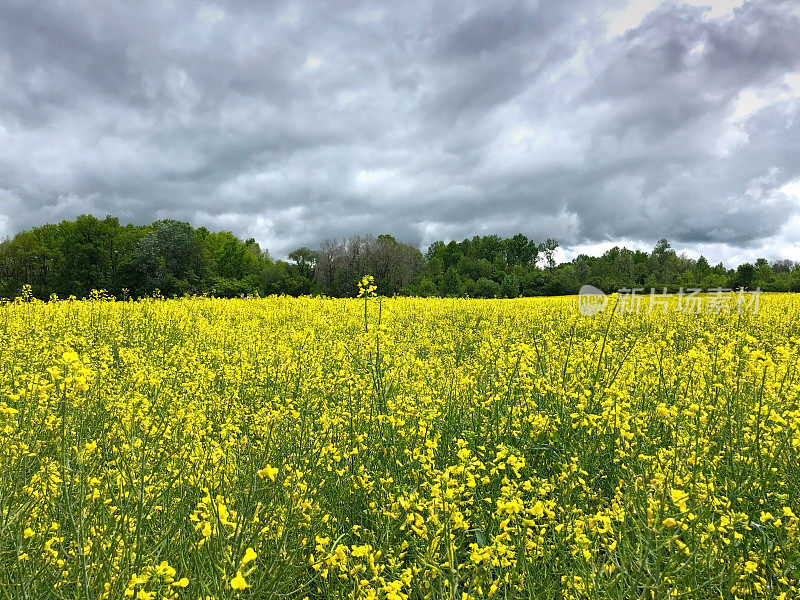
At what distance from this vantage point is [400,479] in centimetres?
292

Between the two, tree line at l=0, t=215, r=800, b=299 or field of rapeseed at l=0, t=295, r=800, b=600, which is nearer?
field of rapeseed at l=0, t=295, r=800, b=600

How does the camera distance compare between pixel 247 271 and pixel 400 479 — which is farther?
pixel 247 271

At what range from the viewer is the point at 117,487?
8.00 feet

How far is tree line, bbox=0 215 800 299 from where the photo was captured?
1395 inches

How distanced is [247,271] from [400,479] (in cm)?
5946

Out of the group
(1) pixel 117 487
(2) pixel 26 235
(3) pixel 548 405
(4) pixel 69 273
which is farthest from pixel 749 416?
(2) pixel 26 235

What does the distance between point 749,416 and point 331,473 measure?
304 cm

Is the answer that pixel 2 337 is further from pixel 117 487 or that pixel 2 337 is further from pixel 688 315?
pixel 688 315

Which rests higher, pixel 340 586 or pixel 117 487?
pixel 117 487

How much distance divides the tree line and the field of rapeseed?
25.4 meters

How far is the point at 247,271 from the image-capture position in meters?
59.2

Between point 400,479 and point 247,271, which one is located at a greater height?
point 247,271

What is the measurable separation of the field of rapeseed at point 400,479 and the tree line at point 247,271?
25.4 meters

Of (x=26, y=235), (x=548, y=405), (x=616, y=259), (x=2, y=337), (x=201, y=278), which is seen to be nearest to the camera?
(x=548, y=405)
